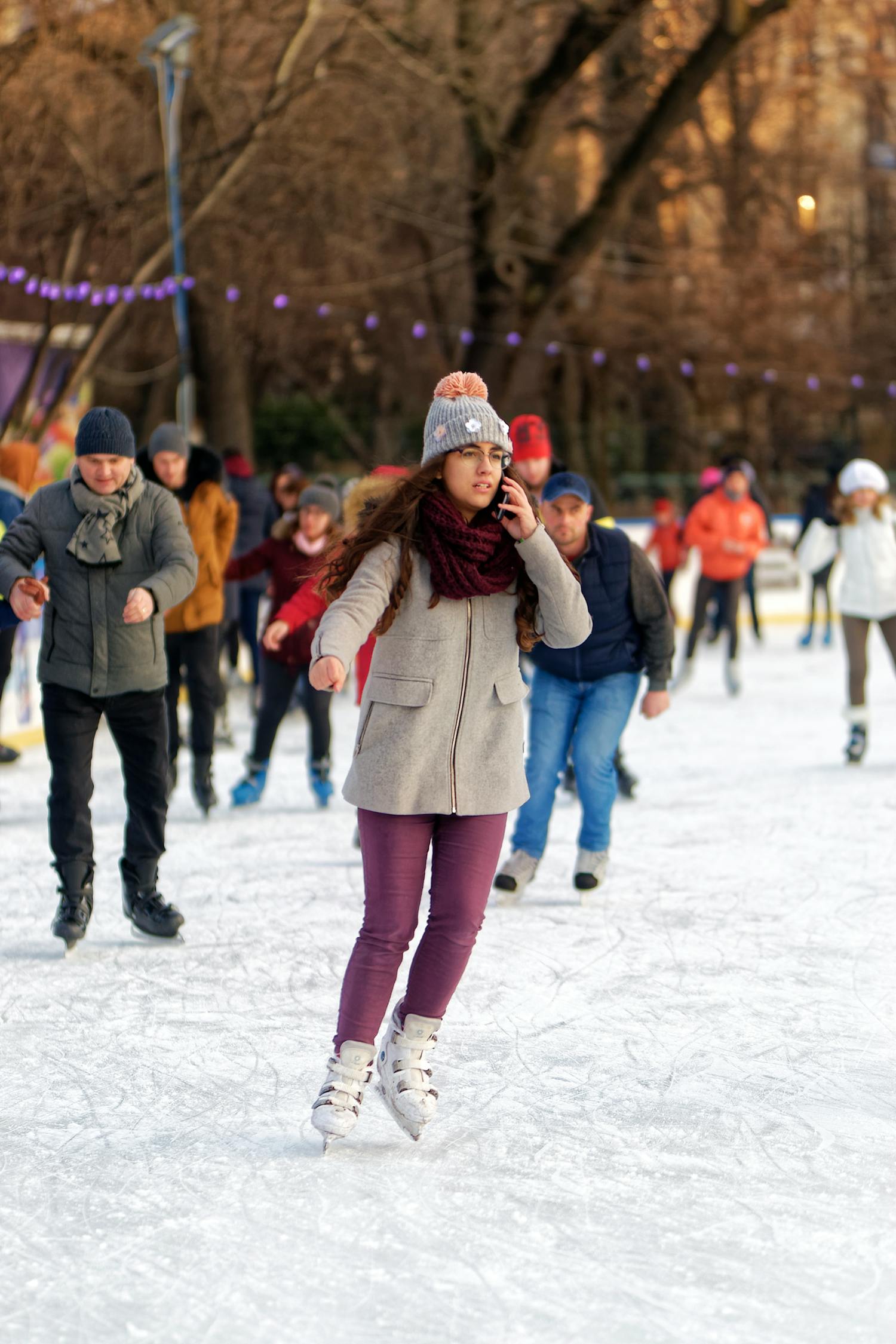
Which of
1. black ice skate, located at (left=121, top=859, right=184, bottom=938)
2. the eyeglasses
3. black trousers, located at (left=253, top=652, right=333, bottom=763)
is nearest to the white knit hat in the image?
black trousers, located at (left=253, top=652, right=333, bottom=763)

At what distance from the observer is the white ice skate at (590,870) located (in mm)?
5727

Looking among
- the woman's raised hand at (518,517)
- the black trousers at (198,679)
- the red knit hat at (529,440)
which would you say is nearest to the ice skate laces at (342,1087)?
the woman's raised hand at (518,517)

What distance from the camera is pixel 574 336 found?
1120 inches

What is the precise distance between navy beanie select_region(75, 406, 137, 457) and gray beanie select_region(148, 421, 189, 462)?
1.96 metres

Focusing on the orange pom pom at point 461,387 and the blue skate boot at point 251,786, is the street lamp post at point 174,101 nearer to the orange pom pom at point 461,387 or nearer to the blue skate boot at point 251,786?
the blue skate boot at point 251,786

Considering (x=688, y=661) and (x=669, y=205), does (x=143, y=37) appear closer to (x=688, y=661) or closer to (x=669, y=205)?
(x=688, y=661)

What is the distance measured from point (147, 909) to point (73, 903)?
247 mm

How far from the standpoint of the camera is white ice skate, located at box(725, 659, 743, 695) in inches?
460

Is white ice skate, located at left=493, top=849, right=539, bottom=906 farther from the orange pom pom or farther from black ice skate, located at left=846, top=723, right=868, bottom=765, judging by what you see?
black ice skate, located at left=846, top=723, right=868, bottom=765

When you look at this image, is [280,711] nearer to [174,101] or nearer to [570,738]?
[570,738]

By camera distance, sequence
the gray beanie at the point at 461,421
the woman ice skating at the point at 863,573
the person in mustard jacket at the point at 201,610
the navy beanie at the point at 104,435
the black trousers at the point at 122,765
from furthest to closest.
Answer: the woman ice skating at the point at 863,573
the person in mustard jacket at the point at 201,610
the black trousers at the point at 122,765
the navy beanie at the point at 104,435
the gray beanie at the point at 461,421

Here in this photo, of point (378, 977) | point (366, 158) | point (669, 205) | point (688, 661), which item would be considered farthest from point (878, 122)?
point (378, 977)

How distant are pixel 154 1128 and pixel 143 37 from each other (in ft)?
44.5

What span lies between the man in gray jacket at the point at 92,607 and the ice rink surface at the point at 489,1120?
0.43 metres
